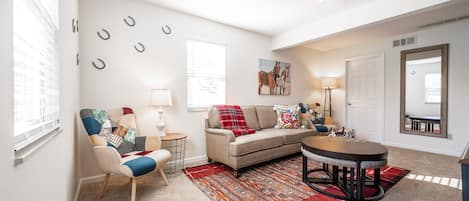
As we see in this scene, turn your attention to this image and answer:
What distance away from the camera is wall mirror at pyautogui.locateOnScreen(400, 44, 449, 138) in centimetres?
374

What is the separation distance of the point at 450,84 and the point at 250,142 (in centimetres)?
387

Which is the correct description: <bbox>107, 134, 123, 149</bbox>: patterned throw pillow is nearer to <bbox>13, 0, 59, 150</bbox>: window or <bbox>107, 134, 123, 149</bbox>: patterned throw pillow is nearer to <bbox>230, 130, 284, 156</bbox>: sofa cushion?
<bbox>13, 0, 59, 150</bbox>: window

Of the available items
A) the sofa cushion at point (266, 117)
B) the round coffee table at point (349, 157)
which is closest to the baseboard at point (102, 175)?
the sofa cushion at point (266, 117)

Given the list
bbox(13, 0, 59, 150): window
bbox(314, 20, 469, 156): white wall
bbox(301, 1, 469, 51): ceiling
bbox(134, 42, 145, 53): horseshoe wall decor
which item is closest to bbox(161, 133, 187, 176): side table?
bbox(134, 42, 145, 53): horseshoe wall decor

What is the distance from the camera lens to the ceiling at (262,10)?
9.55 ft

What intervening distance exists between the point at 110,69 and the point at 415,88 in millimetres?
5475

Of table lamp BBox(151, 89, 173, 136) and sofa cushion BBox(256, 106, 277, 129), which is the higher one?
table lamp BBox(151, 89, 173, 136)

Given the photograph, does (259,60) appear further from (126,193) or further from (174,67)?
(126,193)

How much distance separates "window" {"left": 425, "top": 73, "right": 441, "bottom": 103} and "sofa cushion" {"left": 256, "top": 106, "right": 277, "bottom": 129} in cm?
301

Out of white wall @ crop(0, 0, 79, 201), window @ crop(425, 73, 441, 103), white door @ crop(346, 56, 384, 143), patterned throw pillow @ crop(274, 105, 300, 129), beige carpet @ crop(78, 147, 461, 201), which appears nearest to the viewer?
white wall @ crop(0, 0, 79, 201)

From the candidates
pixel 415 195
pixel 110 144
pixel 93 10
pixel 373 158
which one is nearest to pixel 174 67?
pixel 93 10

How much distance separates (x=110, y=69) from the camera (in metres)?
2.64

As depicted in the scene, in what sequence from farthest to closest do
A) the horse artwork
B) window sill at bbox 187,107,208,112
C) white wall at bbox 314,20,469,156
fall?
1. the horse artwork
2. white wall at bbox 314,20,469,156
3. window sill at bbox 187,107,208,112

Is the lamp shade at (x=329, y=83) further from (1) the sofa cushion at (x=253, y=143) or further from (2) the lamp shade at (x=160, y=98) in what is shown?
(2) the lamp shade at (x=160, y=98)
